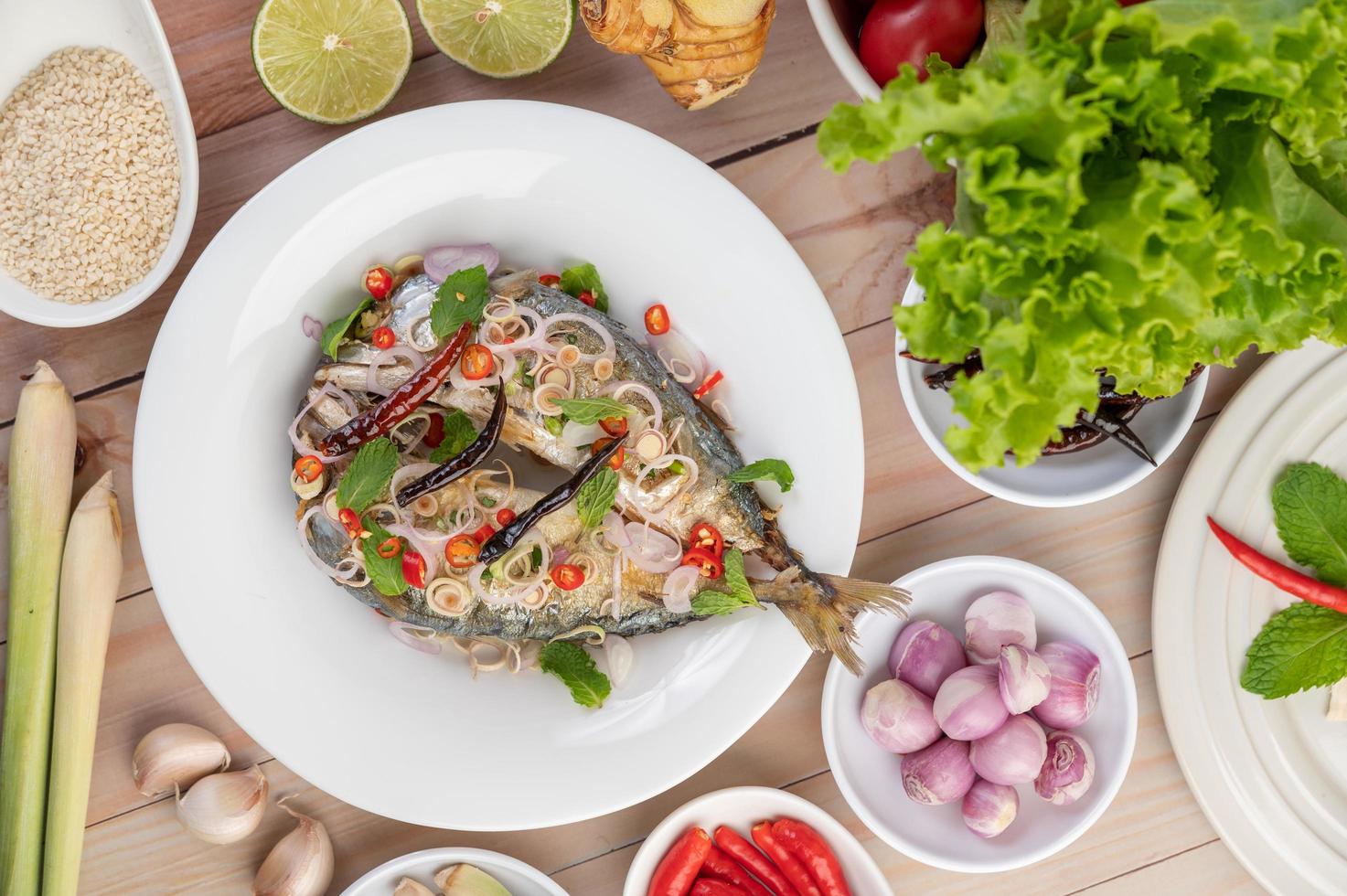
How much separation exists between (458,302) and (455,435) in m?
0.22

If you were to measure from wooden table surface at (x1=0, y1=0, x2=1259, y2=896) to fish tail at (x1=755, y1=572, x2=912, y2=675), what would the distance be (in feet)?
0.81

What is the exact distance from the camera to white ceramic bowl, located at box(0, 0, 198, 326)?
1556 millimetres

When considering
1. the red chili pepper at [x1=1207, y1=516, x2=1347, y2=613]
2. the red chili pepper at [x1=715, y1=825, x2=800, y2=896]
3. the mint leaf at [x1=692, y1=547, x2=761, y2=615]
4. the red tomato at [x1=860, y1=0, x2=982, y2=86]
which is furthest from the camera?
the red chili pepper at [x1=715, y1=825, x2=800, y2=896]

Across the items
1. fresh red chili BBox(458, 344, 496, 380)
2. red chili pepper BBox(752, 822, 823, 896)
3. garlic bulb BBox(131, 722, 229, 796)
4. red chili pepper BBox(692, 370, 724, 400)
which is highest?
fresh red chili BBox(458, 344, 496, 380)

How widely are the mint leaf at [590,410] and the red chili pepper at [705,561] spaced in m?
0.26

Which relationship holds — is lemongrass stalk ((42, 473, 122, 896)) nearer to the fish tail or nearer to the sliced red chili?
the sliced red chili

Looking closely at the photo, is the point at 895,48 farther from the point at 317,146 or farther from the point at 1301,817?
the point at 1301,817

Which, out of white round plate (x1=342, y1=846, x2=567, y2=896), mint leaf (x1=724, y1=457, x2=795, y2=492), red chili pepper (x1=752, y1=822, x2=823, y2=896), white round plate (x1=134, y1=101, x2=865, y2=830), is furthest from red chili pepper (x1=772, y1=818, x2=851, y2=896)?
mint leaf (x1=724, y1=457, x2=795, y2=492)

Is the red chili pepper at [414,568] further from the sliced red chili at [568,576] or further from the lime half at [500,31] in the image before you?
the lime half at [500,31]

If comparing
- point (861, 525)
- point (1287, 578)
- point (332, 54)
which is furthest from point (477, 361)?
point (1287, 578)

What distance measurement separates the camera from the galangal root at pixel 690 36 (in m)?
1.41

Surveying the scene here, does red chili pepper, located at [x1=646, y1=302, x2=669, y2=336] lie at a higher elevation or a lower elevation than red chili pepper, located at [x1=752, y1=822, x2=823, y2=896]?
higher

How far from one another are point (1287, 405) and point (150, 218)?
1.92 metres

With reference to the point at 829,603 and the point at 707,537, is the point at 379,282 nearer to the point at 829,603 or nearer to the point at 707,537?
the point at 707,537
